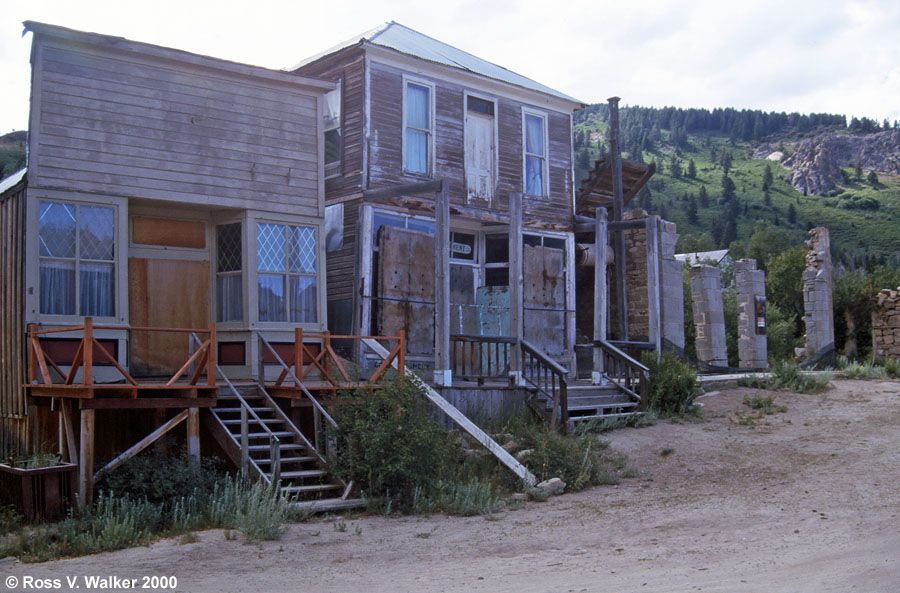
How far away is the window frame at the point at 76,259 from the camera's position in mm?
10714

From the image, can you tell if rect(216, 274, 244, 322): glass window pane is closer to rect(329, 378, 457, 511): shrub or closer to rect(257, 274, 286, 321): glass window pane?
rect(257, 274, 286, 321): glass window pane

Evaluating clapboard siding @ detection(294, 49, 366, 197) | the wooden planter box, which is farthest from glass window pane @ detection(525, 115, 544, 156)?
the wooden planter box

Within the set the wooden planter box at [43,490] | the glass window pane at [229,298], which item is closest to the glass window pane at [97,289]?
the glass window pane at [229,298]

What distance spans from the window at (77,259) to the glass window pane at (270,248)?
6.66 ft

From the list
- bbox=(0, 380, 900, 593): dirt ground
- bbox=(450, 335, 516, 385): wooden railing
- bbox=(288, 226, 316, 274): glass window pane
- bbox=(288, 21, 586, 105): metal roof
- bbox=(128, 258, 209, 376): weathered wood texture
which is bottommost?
bbox=(0, 380, 900, 593): dirt ground

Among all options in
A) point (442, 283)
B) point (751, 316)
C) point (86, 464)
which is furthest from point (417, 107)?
point (751, 316)

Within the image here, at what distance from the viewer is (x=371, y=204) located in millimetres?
15008

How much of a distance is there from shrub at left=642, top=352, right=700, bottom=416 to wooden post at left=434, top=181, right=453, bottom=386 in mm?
4357

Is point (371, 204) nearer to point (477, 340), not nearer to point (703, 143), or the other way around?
point (477, 340)

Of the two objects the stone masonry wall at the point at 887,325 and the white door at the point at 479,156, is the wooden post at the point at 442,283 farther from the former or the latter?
the stone masonry wall at the point at 887,325

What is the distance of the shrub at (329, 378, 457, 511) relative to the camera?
32.9 feet

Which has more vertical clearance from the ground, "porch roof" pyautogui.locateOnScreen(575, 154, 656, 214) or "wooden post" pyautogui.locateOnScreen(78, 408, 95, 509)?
"porch roof" pyautogui.locateOnScreen(575, 154, 656, 214)

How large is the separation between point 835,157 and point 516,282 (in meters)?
136

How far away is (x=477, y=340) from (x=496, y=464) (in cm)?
312
